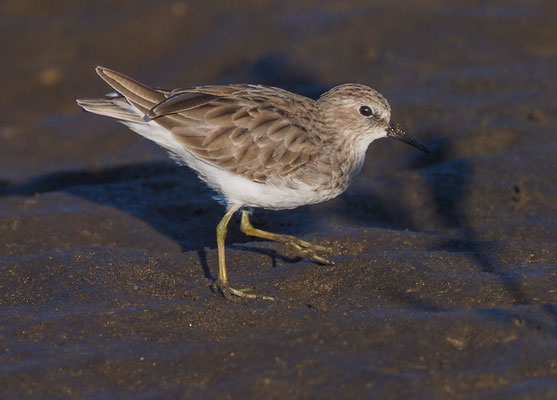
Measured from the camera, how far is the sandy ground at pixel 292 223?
546 centimetres

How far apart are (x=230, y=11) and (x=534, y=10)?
5210 millimetres

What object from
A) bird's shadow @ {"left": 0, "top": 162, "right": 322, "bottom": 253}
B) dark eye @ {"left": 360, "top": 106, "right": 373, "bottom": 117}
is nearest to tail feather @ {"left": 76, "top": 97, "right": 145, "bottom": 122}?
bird's shadow @ {"left": 0, "top": 162, "right": 322, "bottom": 253}

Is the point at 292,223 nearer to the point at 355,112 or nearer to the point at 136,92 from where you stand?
the point at 355,112

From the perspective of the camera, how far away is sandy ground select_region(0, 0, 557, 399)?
17.9ft

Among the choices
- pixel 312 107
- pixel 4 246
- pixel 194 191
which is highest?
pixel 312 107

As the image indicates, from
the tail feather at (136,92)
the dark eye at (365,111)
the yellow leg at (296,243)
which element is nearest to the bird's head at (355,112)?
the dark eye at (365,111)

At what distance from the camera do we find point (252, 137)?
24.6 ft

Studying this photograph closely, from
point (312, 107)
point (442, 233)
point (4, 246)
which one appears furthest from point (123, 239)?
point (442, 233)

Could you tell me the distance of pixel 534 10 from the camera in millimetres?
13312

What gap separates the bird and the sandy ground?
64 centimetres

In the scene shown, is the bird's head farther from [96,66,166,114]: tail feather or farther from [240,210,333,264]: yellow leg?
[96,66,166,114]: tail feather

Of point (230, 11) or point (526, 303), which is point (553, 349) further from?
point (230, 11)

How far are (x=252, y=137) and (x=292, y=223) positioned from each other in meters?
1.94

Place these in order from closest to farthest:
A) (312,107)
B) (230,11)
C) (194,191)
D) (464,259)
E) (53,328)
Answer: (53,328) < (464,259) < (312,107) < (194,191) < (230,11)
